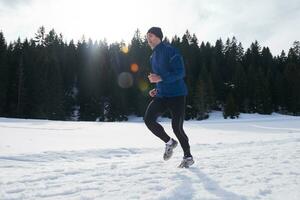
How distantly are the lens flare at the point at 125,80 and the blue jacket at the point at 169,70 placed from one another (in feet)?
200

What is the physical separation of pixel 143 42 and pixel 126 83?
21278 mm

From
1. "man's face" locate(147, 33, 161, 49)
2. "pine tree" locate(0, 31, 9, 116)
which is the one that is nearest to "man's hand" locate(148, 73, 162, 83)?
"man's face" locate(147, 33, 161, 49)

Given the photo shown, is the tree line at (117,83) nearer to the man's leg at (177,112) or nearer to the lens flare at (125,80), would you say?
the lens flare at (125,80)

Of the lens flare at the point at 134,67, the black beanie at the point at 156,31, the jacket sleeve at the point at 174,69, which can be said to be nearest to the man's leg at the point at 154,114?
the jacket sleeve at the point at 174,69

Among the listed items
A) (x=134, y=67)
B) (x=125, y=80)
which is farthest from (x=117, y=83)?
(x=134, y=67)

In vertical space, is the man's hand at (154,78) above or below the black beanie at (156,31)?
below

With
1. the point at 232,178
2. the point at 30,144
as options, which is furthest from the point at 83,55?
the point at 232,178

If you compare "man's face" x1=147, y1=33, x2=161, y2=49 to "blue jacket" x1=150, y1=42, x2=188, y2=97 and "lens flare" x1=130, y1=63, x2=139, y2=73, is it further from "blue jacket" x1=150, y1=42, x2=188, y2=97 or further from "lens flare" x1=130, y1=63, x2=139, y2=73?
"lens flare" x1=130, y1=63, x2=139, y2=73

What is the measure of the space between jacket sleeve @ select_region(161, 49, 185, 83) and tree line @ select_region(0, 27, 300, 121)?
160ft

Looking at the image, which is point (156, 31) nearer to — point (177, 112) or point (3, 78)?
point (177, 112)

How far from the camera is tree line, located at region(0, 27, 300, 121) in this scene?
5581 centimetres

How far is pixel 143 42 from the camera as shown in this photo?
86.5 metres

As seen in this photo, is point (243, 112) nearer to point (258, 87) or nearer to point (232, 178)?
point (258, 87)

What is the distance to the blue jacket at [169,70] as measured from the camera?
18.4 ft
